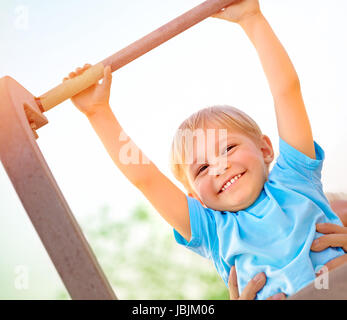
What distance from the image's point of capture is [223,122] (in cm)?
98

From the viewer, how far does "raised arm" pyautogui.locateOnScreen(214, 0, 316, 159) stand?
916 mm

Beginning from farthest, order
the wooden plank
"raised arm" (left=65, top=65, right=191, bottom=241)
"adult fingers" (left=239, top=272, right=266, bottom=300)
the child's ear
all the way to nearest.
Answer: the child's ear < "raised arm" (left=65, top=65, right=191, bottom=241) < "adult fingers" (left=239, top=272, right=266, bottom=300) < the wooden plank

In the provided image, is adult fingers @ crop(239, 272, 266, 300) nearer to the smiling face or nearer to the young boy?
the young boy

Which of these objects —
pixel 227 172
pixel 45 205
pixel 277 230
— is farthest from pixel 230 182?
pixel 45 205

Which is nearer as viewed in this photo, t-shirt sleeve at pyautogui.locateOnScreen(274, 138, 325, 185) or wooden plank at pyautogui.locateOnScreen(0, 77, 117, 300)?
wooden plank at pyautogui.locateOnScreen(0, 77, 117, 300)

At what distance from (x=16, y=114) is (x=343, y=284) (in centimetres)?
48

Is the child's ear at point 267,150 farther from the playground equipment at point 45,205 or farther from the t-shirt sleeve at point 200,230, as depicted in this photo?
the playground equipment at point 45,205

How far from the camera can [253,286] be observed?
0.79 metres

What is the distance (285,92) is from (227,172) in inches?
8.3

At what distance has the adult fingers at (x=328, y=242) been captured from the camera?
80 cm

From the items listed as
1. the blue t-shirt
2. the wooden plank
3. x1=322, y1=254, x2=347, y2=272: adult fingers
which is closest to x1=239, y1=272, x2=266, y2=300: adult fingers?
the blue t-shirt

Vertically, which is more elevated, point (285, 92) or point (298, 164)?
point (285, 92)

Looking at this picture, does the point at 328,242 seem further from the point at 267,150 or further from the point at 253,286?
the point at 267,150
